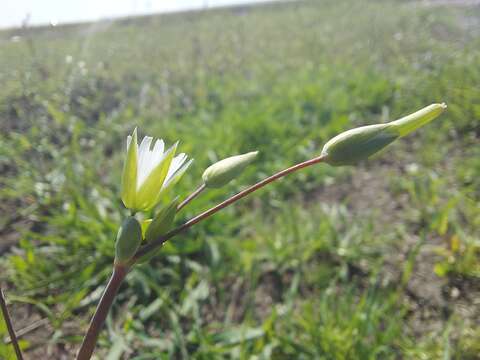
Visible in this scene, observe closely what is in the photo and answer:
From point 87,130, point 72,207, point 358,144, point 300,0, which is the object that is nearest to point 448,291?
point 358,144

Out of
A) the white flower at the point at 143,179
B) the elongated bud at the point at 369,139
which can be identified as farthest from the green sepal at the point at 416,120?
the white flower at the point at 143,179

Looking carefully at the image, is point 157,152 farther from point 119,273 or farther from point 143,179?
point 119,273

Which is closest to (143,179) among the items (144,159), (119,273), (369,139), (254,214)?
(144,159)

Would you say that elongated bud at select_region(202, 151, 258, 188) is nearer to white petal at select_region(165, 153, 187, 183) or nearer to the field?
white petal at select_region(165, 153, 187, 183)

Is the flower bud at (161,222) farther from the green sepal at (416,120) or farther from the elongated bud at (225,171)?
the green sepal at (416,120)

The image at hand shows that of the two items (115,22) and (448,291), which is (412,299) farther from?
(115,22)

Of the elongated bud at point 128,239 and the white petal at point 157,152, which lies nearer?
the elongated bud at point 128,239
